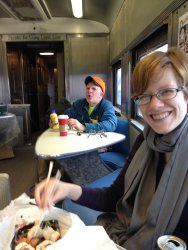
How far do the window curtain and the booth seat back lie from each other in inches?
141

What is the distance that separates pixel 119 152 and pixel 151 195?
5.29 feet

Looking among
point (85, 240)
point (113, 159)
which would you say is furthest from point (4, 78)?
point (85, 240)

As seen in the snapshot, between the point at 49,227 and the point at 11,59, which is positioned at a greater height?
the point at 11,59

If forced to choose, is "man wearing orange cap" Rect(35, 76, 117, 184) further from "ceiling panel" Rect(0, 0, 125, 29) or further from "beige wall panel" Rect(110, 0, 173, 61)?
"ceiling panel" Rect(0, 0, 125, 29)

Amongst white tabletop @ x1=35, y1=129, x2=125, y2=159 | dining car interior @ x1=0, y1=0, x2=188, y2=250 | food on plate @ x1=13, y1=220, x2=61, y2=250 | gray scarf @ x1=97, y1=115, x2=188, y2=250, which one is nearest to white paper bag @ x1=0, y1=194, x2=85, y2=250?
food on plate @ x1=13, y1=220, x2=61, y2=250

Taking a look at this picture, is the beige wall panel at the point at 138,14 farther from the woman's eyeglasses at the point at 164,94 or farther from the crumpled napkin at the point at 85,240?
the crumpled napkin at the point at 85,240

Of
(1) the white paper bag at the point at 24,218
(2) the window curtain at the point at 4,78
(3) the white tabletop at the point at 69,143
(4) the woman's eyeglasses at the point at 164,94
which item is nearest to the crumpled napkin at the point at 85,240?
(1) the white paper bag at the point at 24,218

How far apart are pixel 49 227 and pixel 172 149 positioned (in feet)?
1.76

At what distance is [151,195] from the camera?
0.92m

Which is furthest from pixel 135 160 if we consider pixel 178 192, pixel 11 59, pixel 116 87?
pixel 11 59

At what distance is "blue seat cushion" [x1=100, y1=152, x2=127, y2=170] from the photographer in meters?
2.21

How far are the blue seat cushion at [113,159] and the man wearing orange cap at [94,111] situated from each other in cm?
30

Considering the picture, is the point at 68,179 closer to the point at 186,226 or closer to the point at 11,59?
the point at 186,226

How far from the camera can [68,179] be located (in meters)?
2.06
